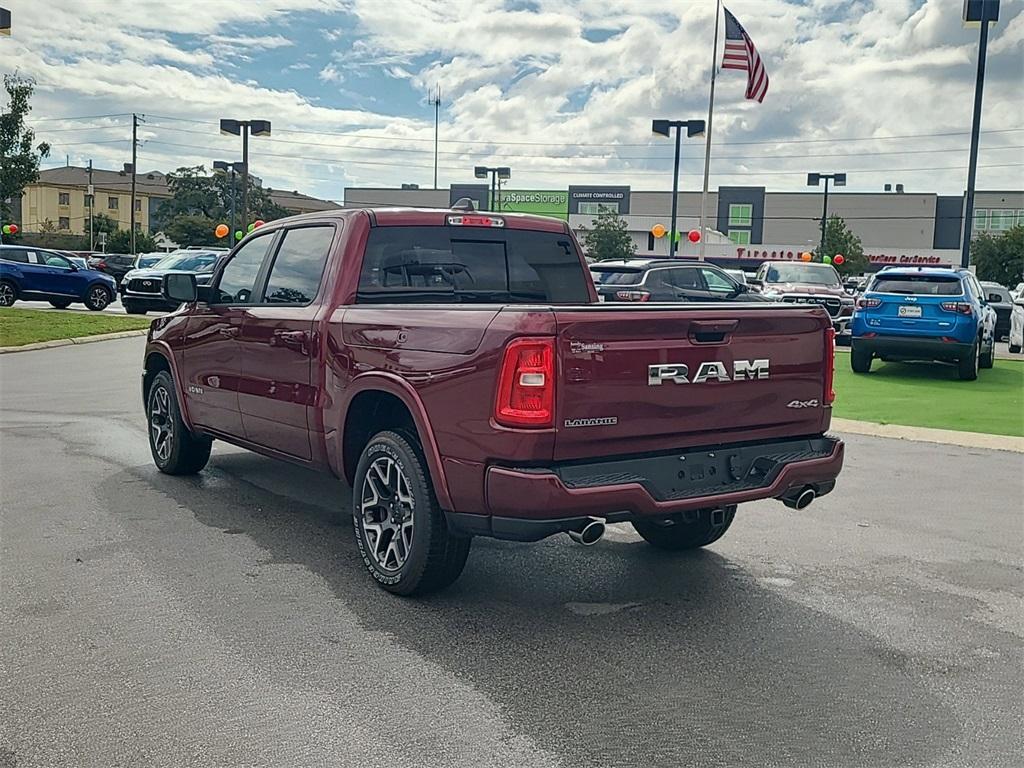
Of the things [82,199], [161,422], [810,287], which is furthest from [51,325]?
[82,199]

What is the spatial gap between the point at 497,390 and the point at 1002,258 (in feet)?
244

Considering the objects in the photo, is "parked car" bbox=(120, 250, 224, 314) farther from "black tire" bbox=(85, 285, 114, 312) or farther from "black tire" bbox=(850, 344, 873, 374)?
"black tire" bbox=(850, 344, 873, 374)

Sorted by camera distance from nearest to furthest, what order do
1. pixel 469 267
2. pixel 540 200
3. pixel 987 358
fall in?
pixel 469 267 → pixel 987 358 → pixel 540 200

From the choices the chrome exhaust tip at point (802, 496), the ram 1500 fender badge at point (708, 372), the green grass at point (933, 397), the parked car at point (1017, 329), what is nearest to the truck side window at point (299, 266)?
the ram 1500 fender badge at point (708, 372)

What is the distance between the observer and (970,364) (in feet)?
48.4

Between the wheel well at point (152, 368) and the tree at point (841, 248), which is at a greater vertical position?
the tree at point (841, 248)

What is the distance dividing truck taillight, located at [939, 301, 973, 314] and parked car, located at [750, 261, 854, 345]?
16.5 feet

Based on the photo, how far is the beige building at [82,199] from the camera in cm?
10906

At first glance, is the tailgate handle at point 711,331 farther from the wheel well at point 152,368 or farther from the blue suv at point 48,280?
the blue suv at point 48,280

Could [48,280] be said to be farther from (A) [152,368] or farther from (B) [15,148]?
(A) [152,368]

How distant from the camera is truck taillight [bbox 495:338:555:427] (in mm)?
4203

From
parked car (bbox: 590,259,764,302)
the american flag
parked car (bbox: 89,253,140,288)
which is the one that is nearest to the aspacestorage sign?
parked car (bbox: 89,253,140,288)

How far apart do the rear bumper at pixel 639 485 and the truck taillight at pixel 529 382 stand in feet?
0.74

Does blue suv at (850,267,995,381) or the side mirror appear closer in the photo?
the side mirror
